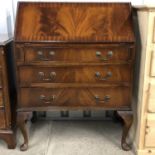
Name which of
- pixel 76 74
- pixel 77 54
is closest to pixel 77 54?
pixel 77 54

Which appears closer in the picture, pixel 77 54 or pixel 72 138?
pixel 77 54

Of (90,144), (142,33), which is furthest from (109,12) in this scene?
(90,144)

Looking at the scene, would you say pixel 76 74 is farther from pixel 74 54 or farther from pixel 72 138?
pixel 72 138

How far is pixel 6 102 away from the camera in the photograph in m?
1.75

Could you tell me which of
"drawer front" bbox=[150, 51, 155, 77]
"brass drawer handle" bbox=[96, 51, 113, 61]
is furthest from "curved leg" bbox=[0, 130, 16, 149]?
"drawer front" bbox=[150, 51, 155, 77]

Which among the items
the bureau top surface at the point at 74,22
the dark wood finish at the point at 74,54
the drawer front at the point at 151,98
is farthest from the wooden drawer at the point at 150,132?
the bureau top surface at the point at 74,22

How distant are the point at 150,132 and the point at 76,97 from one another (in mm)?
544

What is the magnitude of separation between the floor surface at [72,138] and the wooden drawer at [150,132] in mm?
178

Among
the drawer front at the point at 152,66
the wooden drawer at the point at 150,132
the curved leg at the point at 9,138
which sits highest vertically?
the drawer front at the point at 152,66

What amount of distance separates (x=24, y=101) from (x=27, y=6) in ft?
2.07

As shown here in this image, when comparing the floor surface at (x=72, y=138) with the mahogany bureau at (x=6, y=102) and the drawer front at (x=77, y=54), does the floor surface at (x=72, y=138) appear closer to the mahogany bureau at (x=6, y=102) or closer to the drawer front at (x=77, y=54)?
the mahogany bureau at (x=6, y=102)

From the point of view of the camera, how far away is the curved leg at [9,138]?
1.81m

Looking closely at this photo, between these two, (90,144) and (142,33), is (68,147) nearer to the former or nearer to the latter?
(90,144)

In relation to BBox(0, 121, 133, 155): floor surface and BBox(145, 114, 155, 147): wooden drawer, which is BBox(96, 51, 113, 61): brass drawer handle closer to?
BBox(145, 114, 155, 147): wooden drawer
